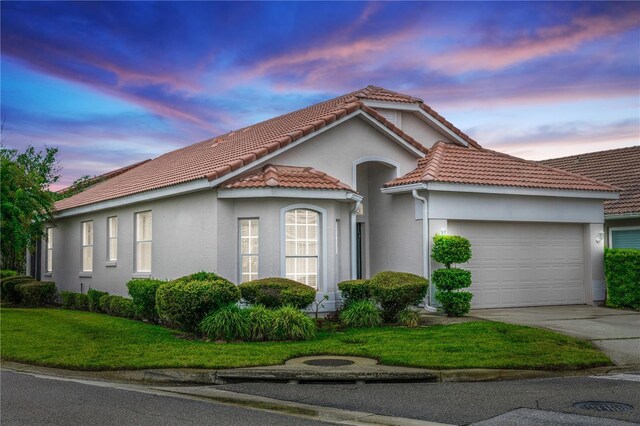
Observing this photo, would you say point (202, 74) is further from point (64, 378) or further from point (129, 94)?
point (64, 378)

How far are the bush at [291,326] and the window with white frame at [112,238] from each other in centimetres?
1123

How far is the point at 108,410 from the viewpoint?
881 centimetres

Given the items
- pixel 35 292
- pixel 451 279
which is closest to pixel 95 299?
pixel 35 292

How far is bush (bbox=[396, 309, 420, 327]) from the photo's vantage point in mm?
16344

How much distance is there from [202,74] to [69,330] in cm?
796

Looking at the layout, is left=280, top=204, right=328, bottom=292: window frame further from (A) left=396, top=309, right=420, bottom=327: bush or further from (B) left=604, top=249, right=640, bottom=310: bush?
(B) left=604, top=249, right=640, bottom=310: bush

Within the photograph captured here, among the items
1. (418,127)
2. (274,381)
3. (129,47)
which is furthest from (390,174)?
(274,381)

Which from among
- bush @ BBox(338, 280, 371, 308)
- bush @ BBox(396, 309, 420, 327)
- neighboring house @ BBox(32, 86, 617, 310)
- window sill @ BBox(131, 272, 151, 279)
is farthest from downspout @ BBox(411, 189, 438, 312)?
window sill @ BBox(131, 272, 151, 279)

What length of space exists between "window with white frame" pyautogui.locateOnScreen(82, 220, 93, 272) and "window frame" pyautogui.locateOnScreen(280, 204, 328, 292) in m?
11.1

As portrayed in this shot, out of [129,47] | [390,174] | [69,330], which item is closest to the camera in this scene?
[69,330]

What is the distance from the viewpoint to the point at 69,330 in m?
17.2

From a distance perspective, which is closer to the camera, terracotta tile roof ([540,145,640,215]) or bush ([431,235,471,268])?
bush ([431,235,471,268])

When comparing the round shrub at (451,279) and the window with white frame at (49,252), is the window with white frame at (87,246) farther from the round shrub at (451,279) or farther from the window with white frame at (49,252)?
the round shrub at (451,279)

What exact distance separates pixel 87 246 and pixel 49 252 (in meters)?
4.90
